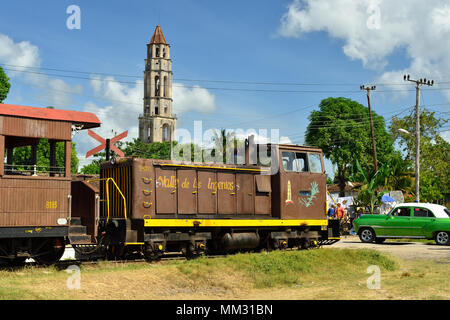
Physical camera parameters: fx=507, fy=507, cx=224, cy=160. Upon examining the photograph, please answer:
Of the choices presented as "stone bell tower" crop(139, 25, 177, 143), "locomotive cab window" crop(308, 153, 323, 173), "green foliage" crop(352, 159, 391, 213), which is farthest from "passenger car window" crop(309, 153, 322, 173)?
"stone bell tower" crop(139, 25, 177, 143)

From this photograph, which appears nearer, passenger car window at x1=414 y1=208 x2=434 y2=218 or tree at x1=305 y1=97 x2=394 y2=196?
passenger car window at x1=414 y1=208 x2=434 y2=218

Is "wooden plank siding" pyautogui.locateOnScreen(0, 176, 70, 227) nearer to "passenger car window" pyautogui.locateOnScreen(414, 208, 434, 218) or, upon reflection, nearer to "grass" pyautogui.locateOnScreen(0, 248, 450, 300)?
"grass" pyautogui.locateOnScreen(0, 248, 450, 300)

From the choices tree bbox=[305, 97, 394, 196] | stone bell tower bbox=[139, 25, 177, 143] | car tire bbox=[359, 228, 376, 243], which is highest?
stone bell tower bbox=[139, 25, 177, 143]

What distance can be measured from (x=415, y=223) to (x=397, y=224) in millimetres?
767

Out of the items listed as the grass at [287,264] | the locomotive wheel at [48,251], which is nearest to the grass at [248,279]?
the grass at [287,264]

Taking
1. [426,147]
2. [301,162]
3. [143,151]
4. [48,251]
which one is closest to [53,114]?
[48,251]

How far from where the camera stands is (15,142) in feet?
46.0

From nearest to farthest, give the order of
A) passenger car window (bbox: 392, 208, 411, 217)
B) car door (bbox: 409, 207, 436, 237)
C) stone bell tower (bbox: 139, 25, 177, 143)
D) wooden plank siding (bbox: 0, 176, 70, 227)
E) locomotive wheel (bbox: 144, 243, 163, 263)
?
1. wooden plank siding (bbox: 0, 176, 70, 227)
2. locomotive wheel (bbox: 144, 243, 163, 263)
3. car door (bbox: 409, 207, 436, 237)
4. passenger car window (bbox: 392, 208, 411, 217)
5. stone bell tower (bbox: 139, 25, 177, 143)

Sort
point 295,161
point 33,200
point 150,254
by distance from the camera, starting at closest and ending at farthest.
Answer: point 33,200 → point 150,254 → point 295,161

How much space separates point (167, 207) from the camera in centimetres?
1552

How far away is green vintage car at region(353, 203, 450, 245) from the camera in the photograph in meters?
22.4

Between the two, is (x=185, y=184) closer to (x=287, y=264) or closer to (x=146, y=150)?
(x=287, y=264)

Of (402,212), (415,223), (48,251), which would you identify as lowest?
(48,251)

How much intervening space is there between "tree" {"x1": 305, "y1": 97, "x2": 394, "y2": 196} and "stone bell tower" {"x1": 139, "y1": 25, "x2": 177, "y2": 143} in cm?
6089
